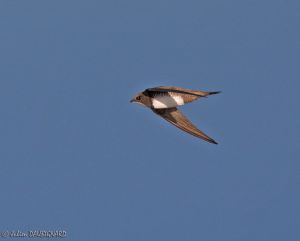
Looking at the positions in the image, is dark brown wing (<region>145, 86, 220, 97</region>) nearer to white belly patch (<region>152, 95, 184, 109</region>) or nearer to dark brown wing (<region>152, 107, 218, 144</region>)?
white belly patch (<region>152, 95, 184, 109</region>)

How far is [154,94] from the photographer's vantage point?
22.9 meters

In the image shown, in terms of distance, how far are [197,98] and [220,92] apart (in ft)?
6.31

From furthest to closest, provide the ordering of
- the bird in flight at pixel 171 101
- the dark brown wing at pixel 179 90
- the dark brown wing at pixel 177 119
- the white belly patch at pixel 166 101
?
the dark brown wing at pixel 177 119, the white belly patch at pixel 166 101, the bird in flight at pixel 171 101, the dark brown wing at pixel 179 90

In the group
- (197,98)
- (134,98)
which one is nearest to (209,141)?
(197,98)

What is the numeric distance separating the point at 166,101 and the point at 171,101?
0.21 meters

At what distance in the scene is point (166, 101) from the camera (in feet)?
75.6

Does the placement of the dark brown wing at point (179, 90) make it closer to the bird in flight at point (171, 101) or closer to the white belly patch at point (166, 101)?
the bird in flight at point (171, 101)

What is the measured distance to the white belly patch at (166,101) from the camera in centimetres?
2283

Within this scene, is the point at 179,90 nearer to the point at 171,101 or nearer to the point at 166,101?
the point at 171,101

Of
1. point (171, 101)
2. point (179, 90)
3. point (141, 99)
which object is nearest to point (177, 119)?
point (171, 101)

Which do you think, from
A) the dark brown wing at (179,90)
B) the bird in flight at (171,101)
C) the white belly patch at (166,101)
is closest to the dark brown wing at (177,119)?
the bird in flight at (171,101)

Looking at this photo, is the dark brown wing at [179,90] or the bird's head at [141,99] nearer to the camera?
the dark brown wing at [179,90]

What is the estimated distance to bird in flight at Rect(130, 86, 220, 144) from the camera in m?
22.1

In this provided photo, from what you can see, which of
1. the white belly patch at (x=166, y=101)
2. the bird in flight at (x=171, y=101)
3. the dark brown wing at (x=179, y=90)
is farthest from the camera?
the white belly patch at (x=166, y=101)
